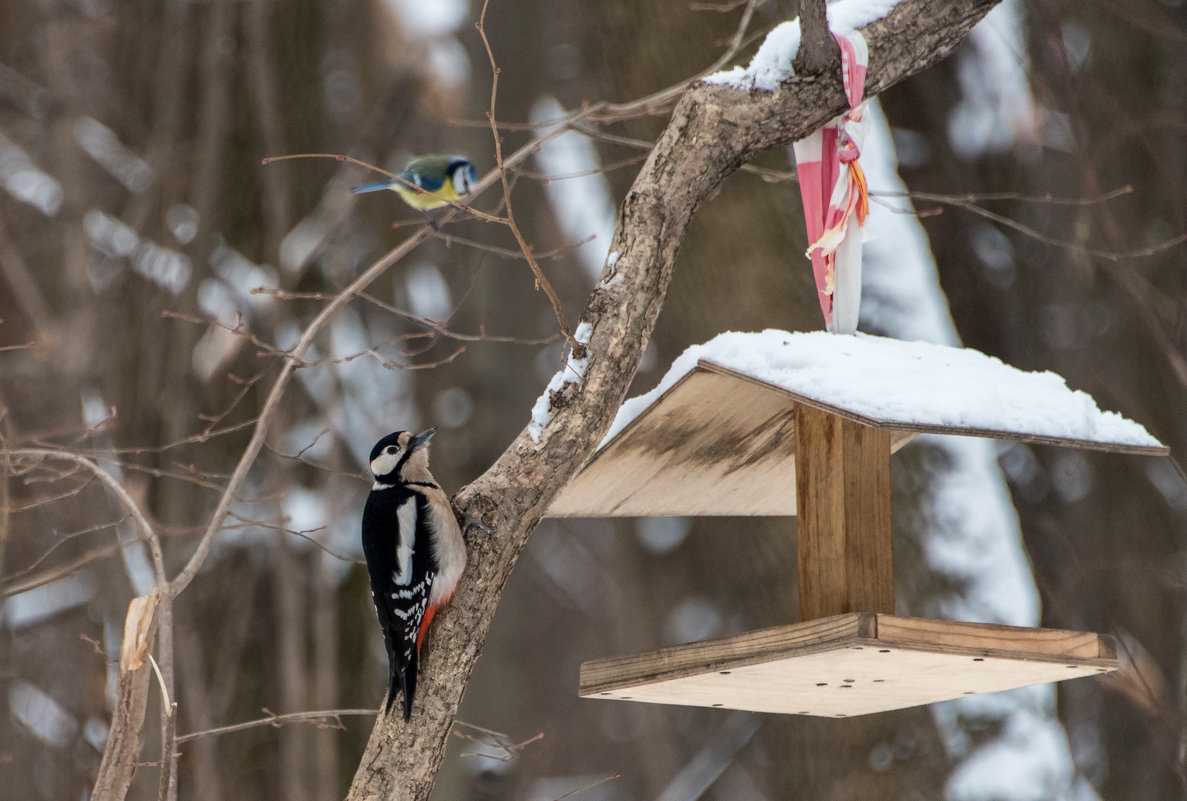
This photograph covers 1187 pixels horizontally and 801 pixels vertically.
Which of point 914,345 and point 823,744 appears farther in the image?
point 823,744

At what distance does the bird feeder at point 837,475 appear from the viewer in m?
2.23

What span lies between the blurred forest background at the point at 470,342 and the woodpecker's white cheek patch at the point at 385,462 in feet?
2.88

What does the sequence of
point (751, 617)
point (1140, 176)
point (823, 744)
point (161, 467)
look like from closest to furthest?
point (823, 744) → point (751, 617) → point (1140, 176) → point (161, 467)

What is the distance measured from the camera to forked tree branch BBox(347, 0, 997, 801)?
2.51m

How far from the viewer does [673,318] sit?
5246 millimetres

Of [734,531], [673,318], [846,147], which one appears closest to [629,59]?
[673,318]

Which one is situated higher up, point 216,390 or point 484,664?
Result: point 216,390

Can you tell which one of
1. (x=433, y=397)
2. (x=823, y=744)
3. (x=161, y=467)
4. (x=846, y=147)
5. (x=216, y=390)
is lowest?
(x=823, y=744)

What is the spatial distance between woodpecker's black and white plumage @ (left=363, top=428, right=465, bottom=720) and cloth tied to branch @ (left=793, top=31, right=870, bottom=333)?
954mm

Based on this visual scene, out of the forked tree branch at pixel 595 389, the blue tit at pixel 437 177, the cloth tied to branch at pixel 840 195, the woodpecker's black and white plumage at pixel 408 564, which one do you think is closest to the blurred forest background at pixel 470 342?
the blue tit at pixel 437 177

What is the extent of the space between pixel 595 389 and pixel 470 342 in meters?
3.66

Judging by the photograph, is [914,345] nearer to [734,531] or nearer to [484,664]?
[734,531]

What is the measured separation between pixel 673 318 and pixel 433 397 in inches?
106

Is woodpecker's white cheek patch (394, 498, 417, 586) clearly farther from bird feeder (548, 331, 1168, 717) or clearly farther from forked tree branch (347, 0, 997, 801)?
bird feeder (548, 331, 1168, 717)
